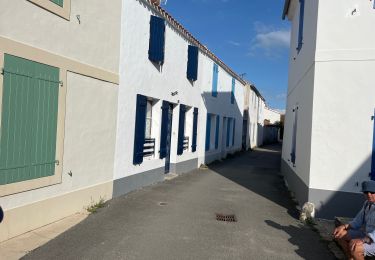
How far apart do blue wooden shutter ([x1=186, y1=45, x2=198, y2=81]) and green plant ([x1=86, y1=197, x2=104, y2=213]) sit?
701 cm

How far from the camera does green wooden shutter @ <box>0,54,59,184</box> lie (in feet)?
17.3

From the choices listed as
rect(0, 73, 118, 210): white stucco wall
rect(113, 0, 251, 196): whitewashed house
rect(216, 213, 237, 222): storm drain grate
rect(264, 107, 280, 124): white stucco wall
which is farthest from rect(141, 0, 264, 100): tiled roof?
rect(264, 107, 280, 124): white stucco wall

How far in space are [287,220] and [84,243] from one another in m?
4.14

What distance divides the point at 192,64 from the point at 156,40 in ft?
12.1

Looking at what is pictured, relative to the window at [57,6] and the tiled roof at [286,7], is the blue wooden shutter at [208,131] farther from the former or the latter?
the window at [57,6]

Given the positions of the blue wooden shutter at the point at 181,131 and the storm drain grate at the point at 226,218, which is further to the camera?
the blue wooden shutter at the point at 181,131

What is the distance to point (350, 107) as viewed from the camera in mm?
7406

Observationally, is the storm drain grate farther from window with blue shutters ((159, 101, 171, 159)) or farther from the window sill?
window with blue shutters ((159, 101, 171, 159))

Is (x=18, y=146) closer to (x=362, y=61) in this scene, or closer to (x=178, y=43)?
(x=362, y=61)

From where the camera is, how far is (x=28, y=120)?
18.6 feet

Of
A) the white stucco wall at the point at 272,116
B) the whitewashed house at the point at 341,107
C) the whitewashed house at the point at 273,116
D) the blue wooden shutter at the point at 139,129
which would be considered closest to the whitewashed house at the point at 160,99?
the blue wooden shutter at the point at 139,129

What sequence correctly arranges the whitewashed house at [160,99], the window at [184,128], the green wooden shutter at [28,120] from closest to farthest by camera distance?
the green wooden shutter at [28,120] < the whitewashed house at [160,99] < the window at [184,128]

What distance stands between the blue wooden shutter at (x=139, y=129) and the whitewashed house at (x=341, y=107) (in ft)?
13.7

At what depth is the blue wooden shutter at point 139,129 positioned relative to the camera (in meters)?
9.39
